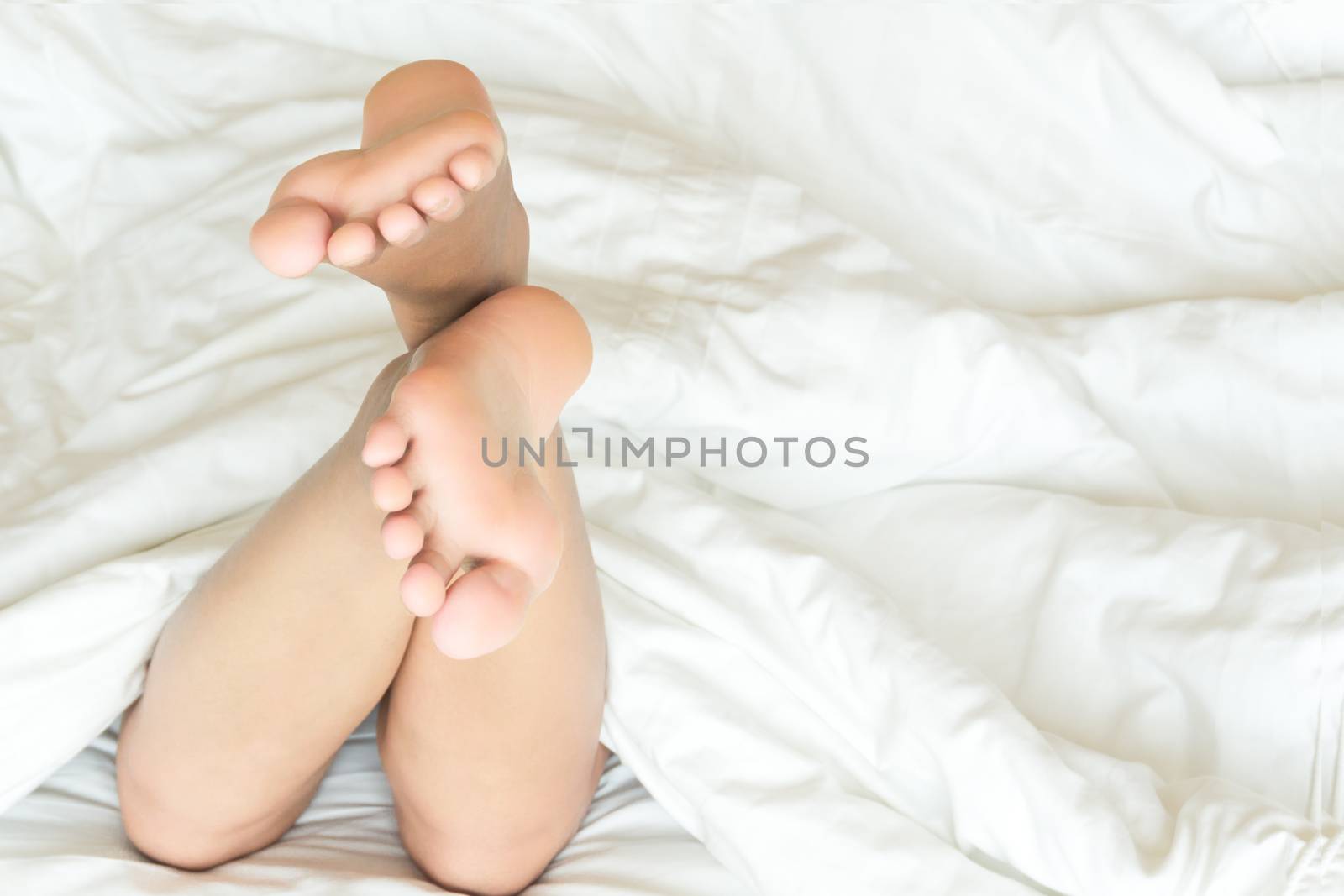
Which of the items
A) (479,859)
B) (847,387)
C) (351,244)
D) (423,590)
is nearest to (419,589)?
(423,590)

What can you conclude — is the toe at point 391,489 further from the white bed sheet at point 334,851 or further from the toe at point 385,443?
the white bed sheet at point 334,851

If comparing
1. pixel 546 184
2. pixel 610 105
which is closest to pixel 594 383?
pixel 546 184

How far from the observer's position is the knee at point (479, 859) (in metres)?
0.76

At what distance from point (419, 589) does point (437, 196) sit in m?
0.20

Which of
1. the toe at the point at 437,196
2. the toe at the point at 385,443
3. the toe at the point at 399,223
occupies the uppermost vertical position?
the toe at the point at 437,196

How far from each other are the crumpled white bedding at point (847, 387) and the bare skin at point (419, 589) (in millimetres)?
75

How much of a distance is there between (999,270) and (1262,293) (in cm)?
22

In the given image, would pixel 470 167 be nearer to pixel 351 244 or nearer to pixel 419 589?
pixel 351 244

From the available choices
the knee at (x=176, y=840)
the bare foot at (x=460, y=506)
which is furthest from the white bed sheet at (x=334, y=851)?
the bare foot at (x=460, y=506)

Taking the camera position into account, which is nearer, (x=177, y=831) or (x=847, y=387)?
(x=177, y=831)

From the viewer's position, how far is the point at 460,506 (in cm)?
54

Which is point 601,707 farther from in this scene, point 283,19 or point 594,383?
point 283,19

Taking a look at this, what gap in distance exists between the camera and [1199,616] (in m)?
0.83

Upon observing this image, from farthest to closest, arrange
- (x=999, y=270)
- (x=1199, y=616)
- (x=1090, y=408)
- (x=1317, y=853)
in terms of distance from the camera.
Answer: (x=999, y=270)
(x=1090, y=408)
(x=1199, y=616)
(x=1317, y=853)
